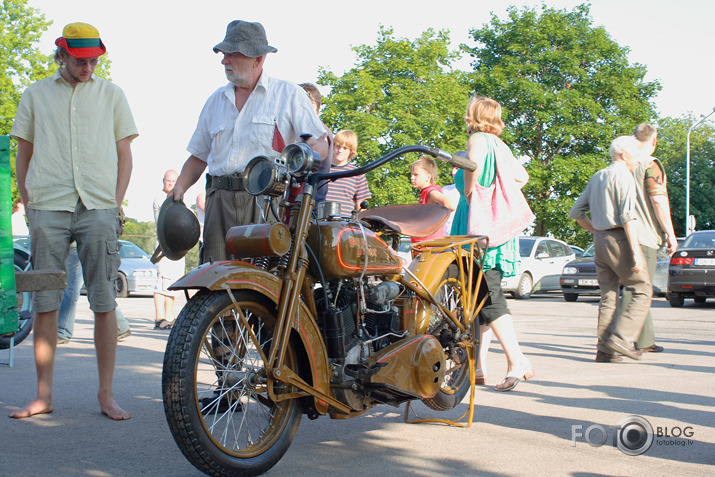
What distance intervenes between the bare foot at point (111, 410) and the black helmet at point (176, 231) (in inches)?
45.0

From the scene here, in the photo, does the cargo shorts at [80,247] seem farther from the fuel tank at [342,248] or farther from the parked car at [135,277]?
the parked car at [135,277]

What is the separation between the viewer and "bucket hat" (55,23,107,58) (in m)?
4.48

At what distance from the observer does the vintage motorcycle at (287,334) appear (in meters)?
3.05

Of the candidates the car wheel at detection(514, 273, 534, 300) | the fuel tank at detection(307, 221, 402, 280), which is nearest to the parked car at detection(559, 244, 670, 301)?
the car wheel at detection(514, 273, 534, 300)

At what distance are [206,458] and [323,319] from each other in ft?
2.84

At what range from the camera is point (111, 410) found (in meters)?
4.49

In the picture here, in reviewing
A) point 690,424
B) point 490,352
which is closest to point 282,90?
point 690,424

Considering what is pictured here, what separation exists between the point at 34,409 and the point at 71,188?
4.29ft

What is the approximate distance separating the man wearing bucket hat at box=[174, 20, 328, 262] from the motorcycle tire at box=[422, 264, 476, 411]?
1.18 metres

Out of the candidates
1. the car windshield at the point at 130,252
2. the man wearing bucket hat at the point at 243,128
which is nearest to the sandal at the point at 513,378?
the man wearing bucket hat at the point at 243,128

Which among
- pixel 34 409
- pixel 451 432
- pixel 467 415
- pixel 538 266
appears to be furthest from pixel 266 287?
pixel 538 266

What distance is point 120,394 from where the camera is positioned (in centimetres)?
523

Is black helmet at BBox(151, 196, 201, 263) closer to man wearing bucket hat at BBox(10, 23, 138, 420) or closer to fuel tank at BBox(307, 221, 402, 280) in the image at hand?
fuel tank at BBox(307, 221, 402, 280)

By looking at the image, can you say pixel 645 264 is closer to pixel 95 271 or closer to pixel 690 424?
pixel 690 424
